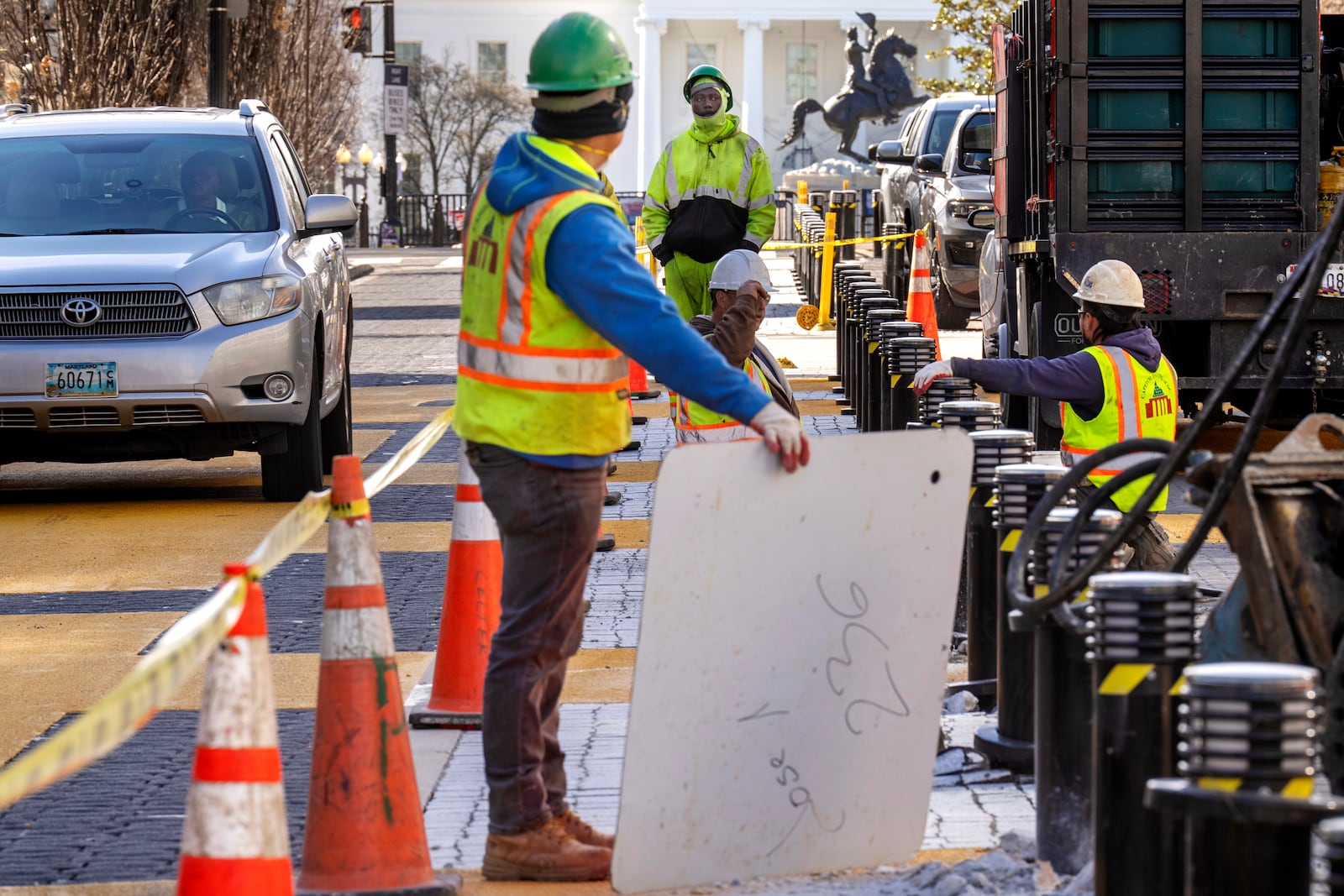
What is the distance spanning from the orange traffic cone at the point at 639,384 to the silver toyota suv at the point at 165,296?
12.8 ft

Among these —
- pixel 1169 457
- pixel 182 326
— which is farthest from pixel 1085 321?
pixel 182 326

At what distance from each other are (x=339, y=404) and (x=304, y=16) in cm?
3046

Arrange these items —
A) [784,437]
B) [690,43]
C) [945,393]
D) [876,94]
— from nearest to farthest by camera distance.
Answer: [784,437], [945,393], [876,94], [690,43]

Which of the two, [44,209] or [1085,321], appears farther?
[44,209]

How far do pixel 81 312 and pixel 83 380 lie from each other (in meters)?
0.33

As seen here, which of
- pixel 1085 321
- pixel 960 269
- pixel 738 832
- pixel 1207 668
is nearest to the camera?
pixel 1207 668

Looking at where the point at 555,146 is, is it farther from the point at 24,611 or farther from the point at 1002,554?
the point at 24,611

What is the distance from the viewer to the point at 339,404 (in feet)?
39.2

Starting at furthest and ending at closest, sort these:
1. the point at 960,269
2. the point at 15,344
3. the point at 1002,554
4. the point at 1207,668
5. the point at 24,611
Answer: the point at 960,269 → the point at 15,344 → the point at 24,611 → the point at 1002,554 → the point at 1207,668

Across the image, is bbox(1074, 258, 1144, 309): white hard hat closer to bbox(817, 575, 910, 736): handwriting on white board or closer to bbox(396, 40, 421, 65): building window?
bbox(817, 575, 910, 736): handwriting on white board

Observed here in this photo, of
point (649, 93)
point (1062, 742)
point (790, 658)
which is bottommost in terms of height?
point (1062, 742)

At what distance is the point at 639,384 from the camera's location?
16.0 meters

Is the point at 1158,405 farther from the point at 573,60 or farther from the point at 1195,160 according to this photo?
the point at 1195,160

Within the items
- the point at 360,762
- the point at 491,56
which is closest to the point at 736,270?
the point at 360,762
